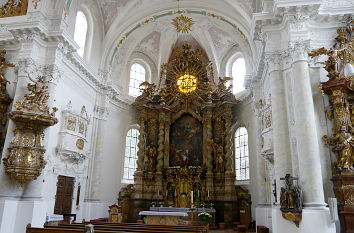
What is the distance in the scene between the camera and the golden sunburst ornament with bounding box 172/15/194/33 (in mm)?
17216

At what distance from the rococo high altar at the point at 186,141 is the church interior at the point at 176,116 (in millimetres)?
66

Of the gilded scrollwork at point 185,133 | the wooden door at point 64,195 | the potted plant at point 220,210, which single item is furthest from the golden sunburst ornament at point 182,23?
the wooden door at point 64,195

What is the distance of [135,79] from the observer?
64.4ft

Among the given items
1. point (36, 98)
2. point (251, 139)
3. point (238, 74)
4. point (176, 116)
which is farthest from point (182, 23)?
point (36, 98)

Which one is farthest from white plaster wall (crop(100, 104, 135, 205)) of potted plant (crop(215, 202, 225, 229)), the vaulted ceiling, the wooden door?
potted plant (crop(215, 202, 225, 229))

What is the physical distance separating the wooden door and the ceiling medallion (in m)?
8.37

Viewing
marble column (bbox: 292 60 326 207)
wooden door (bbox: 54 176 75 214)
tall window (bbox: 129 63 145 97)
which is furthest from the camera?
tall window (bbox: 129 63 145 97)

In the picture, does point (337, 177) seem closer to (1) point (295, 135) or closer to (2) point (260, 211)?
(1) point (295, 135)

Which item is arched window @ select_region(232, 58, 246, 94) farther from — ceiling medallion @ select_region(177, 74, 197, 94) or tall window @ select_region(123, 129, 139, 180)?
tall window @ select_region(123, 129, 139, 180)

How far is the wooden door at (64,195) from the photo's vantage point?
12016 mm

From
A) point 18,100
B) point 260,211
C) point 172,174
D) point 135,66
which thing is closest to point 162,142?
point 172,174

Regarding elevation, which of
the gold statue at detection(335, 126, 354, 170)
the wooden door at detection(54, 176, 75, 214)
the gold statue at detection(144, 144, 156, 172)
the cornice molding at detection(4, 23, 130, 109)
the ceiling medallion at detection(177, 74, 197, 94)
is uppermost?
the ceiling medallion at detection(177, 74, 197, 94)

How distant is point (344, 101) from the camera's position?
355 inches

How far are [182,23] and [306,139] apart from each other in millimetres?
11361
